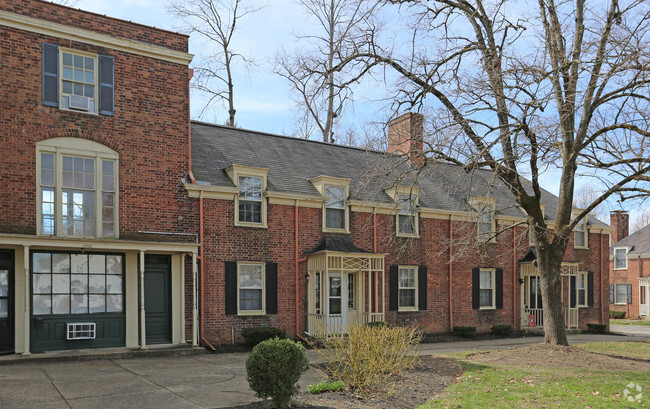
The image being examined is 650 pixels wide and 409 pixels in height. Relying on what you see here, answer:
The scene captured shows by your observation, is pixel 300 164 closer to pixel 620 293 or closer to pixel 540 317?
pixel 540 317

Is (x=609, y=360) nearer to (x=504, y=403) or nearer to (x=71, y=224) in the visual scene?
(x=504, y=403)

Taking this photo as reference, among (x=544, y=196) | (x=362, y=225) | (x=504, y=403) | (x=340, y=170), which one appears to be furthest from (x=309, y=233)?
(x=544, y=196)

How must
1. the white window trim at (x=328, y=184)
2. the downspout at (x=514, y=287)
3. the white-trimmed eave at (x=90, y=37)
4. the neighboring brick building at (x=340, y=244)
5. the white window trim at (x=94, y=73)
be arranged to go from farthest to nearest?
the downspout at (x=514, y=287), the white window trim at (x=328, y=184), the neighboring brick building at (x=340, y=244), the white window trim at (x=94, y=73), the white-trimmed eave at (x=90, y=37)

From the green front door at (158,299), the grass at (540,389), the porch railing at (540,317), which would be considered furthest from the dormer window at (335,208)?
the porch railing at (540,317)

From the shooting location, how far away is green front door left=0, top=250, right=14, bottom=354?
43.9ft

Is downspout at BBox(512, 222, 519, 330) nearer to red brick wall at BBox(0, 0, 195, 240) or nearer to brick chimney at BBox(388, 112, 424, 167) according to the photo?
brick chimney at BBox(388, 112, 424, 167)

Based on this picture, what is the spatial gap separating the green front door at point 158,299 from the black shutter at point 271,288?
297 cm

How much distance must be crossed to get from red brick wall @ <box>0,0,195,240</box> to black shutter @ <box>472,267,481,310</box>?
37.5ft

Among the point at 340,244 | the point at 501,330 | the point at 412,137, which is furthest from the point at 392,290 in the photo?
the point at 412,137

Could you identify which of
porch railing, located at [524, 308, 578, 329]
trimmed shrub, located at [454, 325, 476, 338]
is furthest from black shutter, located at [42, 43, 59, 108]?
porch railing, located at [524, 308, 578, 329]

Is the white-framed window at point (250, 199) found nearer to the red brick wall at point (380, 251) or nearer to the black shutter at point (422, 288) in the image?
the red brick wall at point (380, 251)

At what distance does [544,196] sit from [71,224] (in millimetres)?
21436

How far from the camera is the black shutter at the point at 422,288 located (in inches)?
805

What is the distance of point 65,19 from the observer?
47.6 ft
